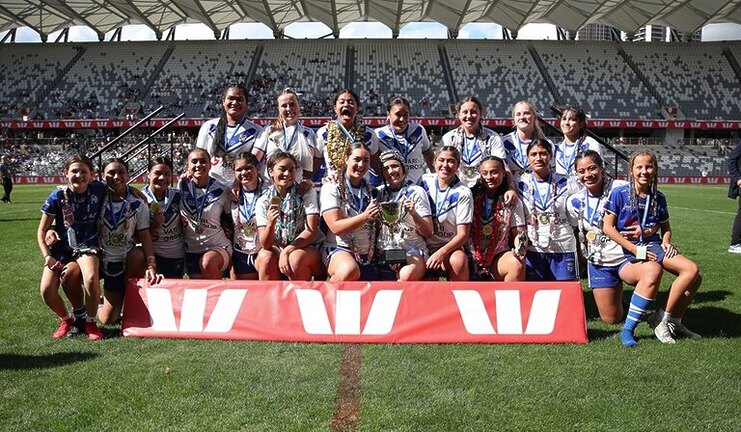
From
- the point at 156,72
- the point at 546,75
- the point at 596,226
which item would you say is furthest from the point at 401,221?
the point at 156,72

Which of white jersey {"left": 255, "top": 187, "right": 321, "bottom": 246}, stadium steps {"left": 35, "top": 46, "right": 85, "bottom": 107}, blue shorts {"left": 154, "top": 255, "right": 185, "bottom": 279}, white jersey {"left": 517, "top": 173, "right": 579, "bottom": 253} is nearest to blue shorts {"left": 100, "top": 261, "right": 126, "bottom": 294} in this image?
blue shorts {"left": 154, "top": 255, "right": 185, "bottom": 279}

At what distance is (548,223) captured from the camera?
16.8 ft

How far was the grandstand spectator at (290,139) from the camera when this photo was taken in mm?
5465

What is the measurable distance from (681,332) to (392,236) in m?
2.20

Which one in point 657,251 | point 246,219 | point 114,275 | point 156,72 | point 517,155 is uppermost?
point 156,72

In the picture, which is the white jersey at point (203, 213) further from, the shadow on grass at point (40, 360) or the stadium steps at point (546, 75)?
the stadium steps at point (546, 75)

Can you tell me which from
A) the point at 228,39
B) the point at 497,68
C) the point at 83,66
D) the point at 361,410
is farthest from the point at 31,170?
the point at 361,410

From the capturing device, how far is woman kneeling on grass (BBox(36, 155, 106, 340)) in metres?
4.51

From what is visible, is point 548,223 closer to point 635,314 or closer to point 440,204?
point 440,204

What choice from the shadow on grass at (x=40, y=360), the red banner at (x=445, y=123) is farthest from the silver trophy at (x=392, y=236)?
the red banner at (x=445, y=123)

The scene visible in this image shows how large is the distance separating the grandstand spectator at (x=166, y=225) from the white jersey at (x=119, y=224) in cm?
21

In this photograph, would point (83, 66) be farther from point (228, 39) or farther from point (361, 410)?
point (361, 410)

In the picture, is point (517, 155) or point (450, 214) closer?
point (450, 214)

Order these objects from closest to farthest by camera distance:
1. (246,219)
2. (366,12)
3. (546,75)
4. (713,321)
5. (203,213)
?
(713,321) < (246,219) < (203,213) < (366,12) < (546,75)
